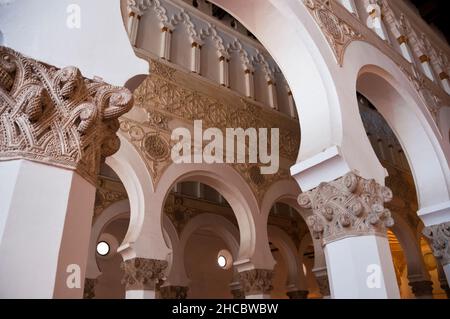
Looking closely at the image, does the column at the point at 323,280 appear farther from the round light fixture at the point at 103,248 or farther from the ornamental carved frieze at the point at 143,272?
the round light fixture at the point at 103,248

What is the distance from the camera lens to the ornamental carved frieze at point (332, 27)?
4.29 meters

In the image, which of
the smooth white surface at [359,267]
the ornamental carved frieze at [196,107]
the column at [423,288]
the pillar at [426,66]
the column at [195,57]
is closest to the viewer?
the smooth white surface at [359,267]

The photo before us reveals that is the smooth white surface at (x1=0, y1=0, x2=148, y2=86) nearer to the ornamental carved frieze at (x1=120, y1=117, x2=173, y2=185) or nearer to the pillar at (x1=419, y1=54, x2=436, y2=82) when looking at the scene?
the ornamental carved frieze at (x1=120, y1=117, x2=173, y2=185)

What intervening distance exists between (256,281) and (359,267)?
3.66 metres

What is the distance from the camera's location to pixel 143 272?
17.0 feet

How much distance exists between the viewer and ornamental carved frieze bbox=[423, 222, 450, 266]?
4973 millimetres

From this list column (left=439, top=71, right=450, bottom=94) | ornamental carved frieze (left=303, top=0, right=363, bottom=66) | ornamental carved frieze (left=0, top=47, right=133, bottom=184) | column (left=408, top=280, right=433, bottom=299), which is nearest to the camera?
ornamental carved frieze (left=0, top=47, right=133, bottom=184)

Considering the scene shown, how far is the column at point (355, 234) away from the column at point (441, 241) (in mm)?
2163

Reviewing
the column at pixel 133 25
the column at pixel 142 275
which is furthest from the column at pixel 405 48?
the column at pixel 142 275

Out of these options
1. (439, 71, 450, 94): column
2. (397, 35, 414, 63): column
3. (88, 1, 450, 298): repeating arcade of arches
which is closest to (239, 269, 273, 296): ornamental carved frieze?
(88, 1, 450, 298): repeating arcade of arches

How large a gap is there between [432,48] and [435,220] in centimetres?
472

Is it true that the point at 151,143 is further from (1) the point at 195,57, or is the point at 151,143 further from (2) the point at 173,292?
(2) the point at 173,292

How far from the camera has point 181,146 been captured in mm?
6570
